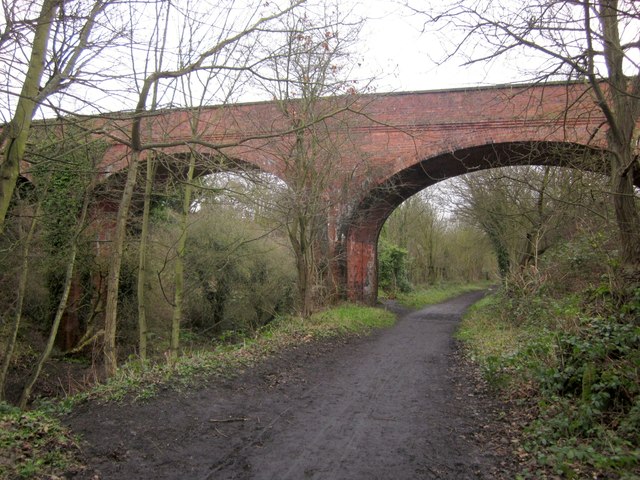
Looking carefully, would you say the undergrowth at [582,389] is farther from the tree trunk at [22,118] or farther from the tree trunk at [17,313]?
the tree trunk at [17,313]

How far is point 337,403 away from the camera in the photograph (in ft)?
18.2

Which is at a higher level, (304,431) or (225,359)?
(225,359)

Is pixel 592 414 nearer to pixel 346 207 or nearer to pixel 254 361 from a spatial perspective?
pixel 254 361

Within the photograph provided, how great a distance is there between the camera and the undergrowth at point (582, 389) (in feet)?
Result: 11.8

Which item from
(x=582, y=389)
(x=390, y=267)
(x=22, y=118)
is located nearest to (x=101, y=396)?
(x=22, y=118)

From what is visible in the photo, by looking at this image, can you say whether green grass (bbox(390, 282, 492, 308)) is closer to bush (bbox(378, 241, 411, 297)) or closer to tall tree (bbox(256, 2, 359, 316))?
bush (bbox(378, 241, 411, 297))

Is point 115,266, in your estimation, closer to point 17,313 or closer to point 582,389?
point 17,313

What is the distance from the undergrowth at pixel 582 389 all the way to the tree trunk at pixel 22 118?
4914 millimetres

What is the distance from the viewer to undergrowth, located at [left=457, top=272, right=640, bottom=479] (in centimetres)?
361

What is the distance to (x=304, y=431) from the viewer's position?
4.55m

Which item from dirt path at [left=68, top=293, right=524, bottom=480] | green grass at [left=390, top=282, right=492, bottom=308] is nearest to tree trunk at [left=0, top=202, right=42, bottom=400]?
dirt path at [left=68, top=293, right=524, bottom=480]

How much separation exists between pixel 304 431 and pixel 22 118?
152 inches

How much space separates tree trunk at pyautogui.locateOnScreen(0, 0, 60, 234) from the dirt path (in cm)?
221

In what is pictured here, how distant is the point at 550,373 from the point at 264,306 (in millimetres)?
10869
